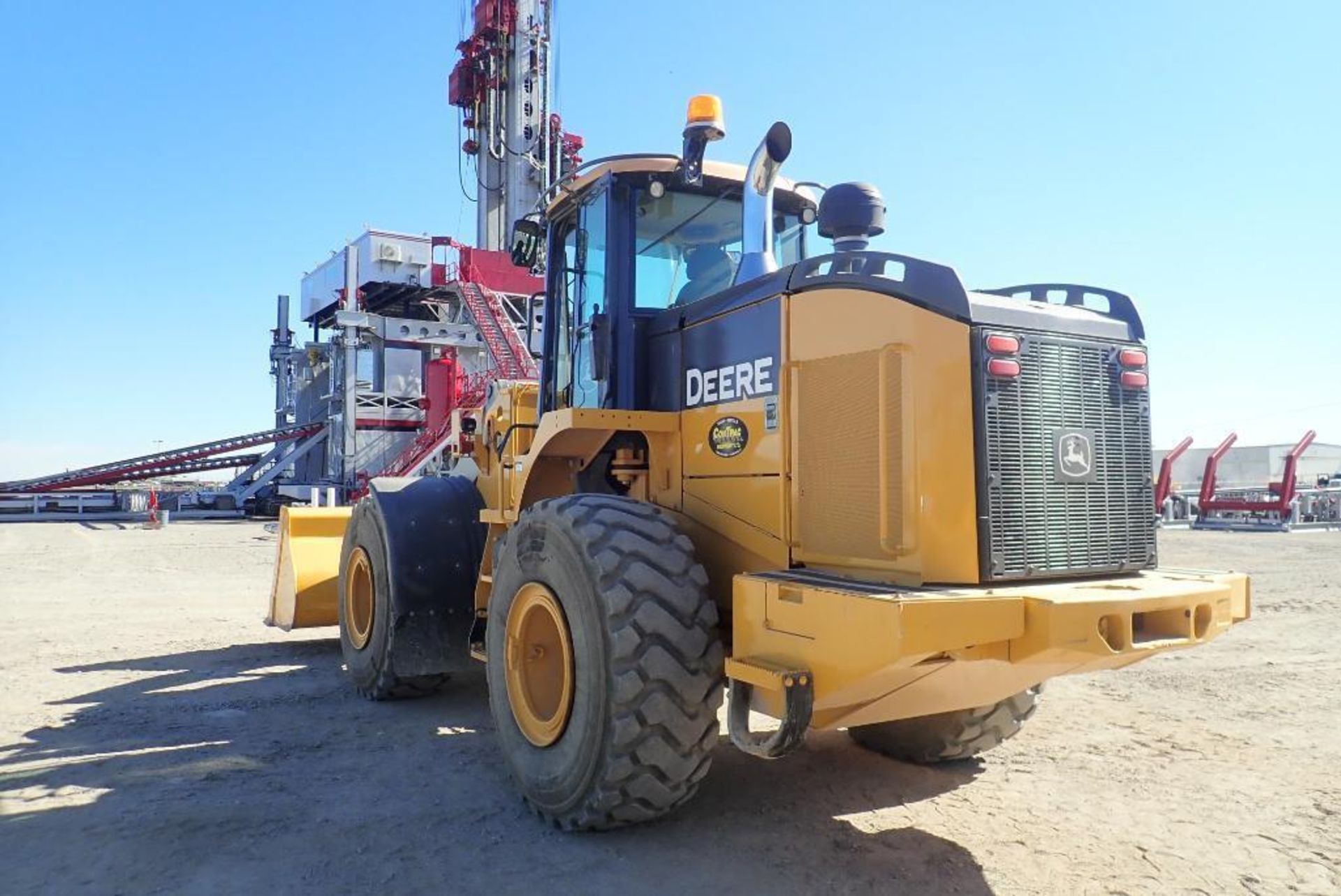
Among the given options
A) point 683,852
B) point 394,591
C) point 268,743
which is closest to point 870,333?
point 683,852

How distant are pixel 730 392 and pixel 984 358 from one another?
125 centimetres

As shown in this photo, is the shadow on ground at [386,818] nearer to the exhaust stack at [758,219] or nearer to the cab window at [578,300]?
the cab window at [578,300]

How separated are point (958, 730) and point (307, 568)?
5589 millimetres

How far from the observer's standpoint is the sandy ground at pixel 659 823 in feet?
11.7

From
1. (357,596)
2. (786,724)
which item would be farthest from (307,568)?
(786,724)

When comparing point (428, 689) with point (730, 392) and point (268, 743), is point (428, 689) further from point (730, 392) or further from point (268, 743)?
point (730, 392)

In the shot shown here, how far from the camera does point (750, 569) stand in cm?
423

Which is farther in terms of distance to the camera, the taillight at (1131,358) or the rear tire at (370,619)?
the rear tire at (370,619)

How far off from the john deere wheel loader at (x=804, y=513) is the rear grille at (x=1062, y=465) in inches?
0.5

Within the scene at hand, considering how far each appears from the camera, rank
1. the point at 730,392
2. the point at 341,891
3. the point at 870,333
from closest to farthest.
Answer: the point at 341,891 → the point at 870,333 → the point at 730,392

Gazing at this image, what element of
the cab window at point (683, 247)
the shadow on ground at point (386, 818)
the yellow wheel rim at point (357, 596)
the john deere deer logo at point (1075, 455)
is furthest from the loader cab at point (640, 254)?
the yellow wheel rim at point (357, 596)

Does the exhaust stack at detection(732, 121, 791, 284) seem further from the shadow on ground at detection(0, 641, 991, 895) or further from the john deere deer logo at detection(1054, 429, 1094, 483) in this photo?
the shadow on ground at detection(0, 641, 991, 895)

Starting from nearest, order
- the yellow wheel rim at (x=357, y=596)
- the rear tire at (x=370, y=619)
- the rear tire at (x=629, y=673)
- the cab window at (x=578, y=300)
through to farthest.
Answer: the rear tire at (x=629, y=673), the cab window at (x=578, y=300), the rear tire at (x=370, y=619), the yellow wheel rim at (x=357, y=596)

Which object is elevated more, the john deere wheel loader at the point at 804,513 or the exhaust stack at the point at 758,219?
the exhaust stack at the point at 758,219
